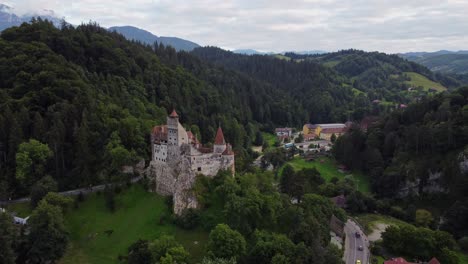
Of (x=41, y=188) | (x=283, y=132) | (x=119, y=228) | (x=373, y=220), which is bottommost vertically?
(x=373, y=220)

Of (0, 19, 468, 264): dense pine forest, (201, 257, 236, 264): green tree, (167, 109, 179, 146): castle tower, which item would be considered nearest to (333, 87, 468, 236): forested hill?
(0, 19, 468, 264): dense pine forest

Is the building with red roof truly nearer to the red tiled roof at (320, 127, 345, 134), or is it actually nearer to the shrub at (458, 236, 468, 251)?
the shrub at (458, 236, 468, 251)

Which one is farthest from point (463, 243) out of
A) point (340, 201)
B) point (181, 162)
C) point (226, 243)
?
point (181, 162)

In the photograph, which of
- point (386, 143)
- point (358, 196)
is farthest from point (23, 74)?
point (386, 143)

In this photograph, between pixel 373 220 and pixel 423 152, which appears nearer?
pixel 373 220

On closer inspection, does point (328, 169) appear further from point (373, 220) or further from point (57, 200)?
point (57, 200)

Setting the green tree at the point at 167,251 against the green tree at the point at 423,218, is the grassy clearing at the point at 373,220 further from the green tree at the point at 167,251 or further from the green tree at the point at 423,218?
the green tree at the point at 167,251

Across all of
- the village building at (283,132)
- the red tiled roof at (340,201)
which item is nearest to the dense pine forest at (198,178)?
the red tiled roof at (340,201)
